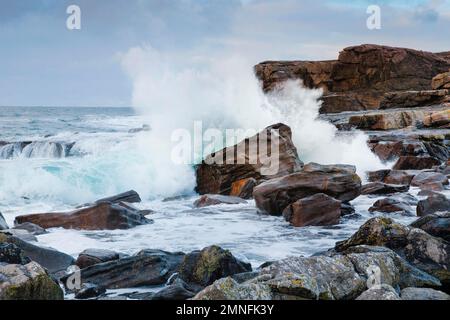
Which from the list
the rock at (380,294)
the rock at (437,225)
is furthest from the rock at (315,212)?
the rock at (380,294)

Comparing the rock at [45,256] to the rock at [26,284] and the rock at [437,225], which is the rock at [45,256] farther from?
the rock at [437,225]

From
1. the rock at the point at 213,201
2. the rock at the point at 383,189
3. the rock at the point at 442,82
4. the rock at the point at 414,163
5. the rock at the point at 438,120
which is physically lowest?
the rock at the point at 213,201

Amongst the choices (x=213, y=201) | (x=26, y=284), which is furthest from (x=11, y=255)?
(x=213, y=201)

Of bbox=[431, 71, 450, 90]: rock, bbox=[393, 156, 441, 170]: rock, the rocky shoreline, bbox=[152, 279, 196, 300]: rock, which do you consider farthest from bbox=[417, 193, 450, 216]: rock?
bbox=[431, 71, 450, 90]: rock

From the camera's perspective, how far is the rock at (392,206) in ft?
27.7

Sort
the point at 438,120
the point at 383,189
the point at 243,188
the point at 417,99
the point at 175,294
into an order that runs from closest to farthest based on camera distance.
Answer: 1. the point at 175,294
2. the point at 383,189
3. the point at 243,188
4. the point at 438,120
5. the point at 417,99

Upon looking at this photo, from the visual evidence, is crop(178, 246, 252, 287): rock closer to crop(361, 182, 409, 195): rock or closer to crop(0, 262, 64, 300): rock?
crop(0, 262, 64, 300): rock

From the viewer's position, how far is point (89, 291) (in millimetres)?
4727

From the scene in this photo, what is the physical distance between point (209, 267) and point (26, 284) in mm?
1635

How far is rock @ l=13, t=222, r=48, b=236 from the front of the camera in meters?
7.60

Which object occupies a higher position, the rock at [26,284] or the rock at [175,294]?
the rock at [26,284]

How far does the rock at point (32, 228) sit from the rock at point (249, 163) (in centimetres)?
447

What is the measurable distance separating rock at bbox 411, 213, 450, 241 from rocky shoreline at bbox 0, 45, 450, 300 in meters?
0.01

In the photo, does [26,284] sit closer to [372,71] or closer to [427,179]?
[427,179]
